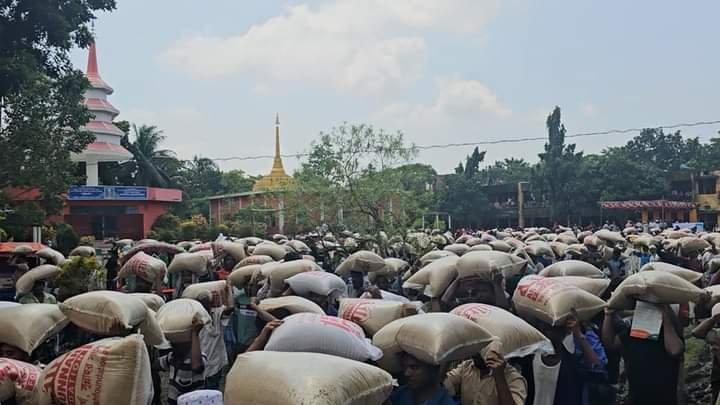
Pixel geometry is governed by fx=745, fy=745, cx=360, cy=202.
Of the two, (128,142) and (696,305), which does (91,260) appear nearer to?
(696,305)

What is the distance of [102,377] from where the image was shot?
3.09 metres

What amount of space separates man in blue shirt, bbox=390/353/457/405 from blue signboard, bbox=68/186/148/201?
32421mm

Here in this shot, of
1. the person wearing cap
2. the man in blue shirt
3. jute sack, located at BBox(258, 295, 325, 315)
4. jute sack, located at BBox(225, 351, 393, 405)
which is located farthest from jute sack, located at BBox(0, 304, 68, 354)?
the person wearing cap

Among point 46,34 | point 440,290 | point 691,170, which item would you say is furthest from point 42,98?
point 691,170

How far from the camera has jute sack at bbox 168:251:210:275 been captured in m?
8.92

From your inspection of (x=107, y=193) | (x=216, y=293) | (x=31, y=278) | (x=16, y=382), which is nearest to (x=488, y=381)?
(x=16, y=382)

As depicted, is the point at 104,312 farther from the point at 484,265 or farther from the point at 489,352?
the point at 484,265

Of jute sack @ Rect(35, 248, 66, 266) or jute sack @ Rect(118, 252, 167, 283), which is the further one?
jute sack @ Rect(35, 248, 66, 266)

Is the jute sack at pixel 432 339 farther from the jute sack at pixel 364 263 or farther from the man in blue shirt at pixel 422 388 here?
the jute sack at pixel 364 263

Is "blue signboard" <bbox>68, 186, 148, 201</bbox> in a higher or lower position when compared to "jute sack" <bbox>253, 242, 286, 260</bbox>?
higher

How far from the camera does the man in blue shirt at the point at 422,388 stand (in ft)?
10.7

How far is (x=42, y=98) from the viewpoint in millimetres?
16984

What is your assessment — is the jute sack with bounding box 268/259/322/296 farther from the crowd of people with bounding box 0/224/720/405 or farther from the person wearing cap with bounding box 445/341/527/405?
the person wearing cap with bounding box 445/341/527/405

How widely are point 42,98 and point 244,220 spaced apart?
48.6 ft
